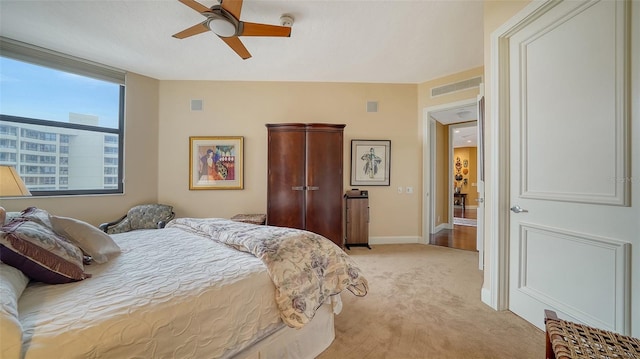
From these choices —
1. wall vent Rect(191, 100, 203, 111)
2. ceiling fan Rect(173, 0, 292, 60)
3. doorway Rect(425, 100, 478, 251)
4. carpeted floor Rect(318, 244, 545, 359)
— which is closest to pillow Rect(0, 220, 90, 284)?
carpeted floor Rect(318, 244, 545, 359)

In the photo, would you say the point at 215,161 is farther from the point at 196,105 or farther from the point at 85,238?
the point at 85,238

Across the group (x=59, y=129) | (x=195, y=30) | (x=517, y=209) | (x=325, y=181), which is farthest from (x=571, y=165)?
(x=59, y=129)

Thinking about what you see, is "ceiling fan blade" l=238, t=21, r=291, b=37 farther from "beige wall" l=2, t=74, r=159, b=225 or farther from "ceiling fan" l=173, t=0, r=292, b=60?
"beige wall" l=2, t=74, r=159, b=225

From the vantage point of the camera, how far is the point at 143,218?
3.41 metres

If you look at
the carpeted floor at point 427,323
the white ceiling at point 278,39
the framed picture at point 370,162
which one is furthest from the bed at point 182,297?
the framed picture at point 370,162

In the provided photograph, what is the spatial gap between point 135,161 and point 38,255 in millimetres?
3204

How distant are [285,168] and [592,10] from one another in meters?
3.11

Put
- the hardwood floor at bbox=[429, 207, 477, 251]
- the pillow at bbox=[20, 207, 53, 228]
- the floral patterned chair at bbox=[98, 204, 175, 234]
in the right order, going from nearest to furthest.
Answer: the pillow at bbox=[20, 207, 53, 228]
the floral patterned chair at bbox=[98, 204, 175, 234]
the hardwood floor at bbox=[429, 207, 477, 251]

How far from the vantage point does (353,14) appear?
2.37 metres

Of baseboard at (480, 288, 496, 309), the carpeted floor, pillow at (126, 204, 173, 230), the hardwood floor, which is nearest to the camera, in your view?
the carpeted floor

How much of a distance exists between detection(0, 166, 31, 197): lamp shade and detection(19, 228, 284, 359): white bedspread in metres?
1.02

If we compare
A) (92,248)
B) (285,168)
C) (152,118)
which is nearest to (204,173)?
(152,118)

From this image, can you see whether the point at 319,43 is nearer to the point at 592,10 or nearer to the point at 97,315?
the point at 592,10

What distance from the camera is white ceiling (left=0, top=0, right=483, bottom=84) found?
7.53 feet
